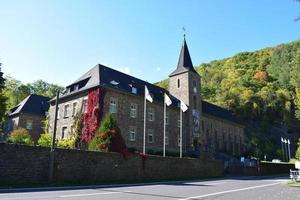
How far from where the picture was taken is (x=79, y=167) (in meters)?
19.7

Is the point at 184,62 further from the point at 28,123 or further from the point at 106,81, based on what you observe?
the point at 28,123

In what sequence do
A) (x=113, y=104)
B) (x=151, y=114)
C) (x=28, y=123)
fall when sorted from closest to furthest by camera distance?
(x=113, y=104)
(x=151, y=114)
(x=28, y=123)

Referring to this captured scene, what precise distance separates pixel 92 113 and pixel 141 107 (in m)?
6.98

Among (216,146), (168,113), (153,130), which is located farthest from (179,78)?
(216,146)

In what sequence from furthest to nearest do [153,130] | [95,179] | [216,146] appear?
[216,146] → [153,130] → [95,179]

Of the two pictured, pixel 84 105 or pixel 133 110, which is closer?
pixel 84 105

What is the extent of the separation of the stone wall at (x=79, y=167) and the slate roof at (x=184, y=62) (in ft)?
68.1

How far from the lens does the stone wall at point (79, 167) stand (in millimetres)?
16578

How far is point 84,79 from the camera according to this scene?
36.2 metres

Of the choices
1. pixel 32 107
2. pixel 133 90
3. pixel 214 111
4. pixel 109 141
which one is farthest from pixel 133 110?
pixel 214 111

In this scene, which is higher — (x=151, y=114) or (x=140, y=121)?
(x=151, y=114)

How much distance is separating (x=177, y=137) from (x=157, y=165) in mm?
17368

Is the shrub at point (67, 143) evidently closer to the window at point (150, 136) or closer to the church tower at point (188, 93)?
the window at point (150, 136)

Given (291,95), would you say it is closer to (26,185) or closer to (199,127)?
(199,127)
